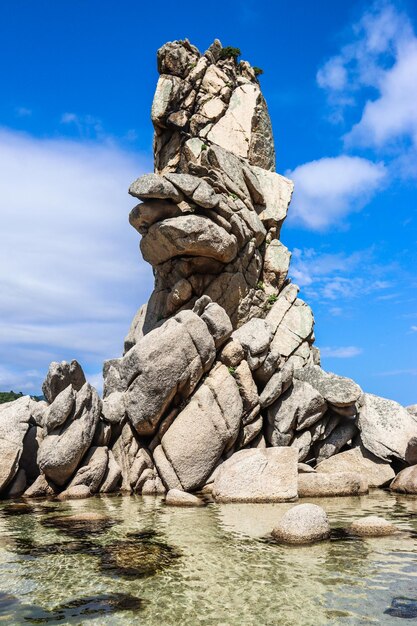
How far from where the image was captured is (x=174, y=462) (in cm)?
3078

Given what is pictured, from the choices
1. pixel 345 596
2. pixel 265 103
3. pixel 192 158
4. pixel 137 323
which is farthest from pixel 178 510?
pixel 265 103

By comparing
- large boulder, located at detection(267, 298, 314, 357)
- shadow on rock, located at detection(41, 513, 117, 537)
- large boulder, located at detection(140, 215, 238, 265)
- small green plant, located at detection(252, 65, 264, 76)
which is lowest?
shadow on rock, located at detection(41, 513, 117, 537)

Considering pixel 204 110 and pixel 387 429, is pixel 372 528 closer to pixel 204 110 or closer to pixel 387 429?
pixel 387 429

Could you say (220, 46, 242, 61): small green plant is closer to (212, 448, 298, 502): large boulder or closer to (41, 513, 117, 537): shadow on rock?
(212, 448, 298, 502): large boulder

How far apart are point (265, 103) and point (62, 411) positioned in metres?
44.2

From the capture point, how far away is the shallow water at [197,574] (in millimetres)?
11625

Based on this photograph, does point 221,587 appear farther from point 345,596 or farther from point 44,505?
point 44,505

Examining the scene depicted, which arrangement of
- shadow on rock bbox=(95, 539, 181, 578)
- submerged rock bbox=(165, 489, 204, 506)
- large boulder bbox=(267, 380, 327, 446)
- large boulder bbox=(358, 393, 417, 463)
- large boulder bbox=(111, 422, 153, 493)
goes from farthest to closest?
1. large boulder bbox=(267, 380, 327, 446)
2. large boulder bbox=(358, 393, 417, 463)
3. large boulder bbox=(111, 422, 153, 493)
4. submerged rock bbox=(165, 489, 204, 506)
5. shadow on rock bbox=(95, 539, 181, 578)

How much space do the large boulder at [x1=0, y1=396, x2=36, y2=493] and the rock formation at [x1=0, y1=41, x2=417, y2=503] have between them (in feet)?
0.25

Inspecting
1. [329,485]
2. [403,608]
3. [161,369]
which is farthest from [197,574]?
[161,369]

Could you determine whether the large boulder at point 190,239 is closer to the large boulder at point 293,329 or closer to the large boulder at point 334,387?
the large boulder at point 293,329

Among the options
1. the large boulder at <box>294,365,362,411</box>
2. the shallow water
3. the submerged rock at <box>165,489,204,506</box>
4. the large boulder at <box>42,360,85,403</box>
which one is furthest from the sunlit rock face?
the shallow water

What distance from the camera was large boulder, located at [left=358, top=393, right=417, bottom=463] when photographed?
34.6 m

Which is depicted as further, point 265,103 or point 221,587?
point 265,103
